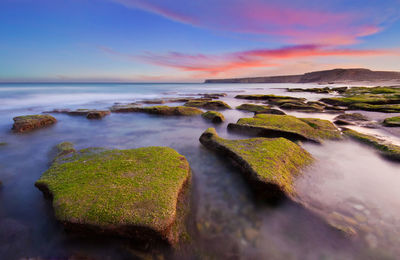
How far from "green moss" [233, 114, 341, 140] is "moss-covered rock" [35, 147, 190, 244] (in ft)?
19.3

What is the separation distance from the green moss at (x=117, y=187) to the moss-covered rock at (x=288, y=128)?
533cm

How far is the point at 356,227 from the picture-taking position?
3.68m

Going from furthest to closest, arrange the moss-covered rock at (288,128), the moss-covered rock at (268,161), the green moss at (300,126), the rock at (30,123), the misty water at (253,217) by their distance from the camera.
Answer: the rock at (30,123) < the green moss at (300,126) < the moss-covered rock at (288,128) < the moss-covered rock at (268,161) < the misty water at (253,217)

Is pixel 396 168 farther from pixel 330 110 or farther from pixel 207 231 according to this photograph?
pixel 330 110

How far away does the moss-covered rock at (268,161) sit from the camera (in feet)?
14.9

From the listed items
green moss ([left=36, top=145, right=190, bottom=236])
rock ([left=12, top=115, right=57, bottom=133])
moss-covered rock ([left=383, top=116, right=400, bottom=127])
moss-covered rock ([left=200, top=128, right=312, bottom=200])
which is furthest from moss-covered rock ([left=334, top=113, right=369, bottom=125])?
rock ([left=12, top=115, right=57, bottom=133])

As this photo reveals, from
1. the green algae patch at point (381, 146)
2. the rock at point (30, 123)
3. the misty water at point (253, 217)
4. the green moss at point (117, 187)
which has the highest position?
the rock at point (30, 123)

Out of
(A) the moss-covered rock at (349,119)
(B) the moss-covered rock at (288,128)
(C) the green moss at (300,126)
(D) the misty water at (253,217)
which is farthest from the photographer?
(A) the moss-covered rock at (349,119)

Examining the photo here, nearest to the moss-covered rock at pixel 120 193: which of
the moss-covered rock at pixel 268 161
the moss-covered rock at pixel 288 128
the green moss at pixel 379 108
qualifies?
the moss-covered rock at pixel 268 161

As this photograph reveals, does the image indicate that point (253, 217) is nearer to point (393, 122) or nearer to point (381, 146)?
point (381, 146)

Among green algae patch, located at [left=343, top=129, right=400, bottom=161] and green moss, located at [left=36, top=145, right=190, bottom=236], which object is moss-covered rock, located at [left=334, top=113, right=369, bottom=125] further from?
green moss, located at [left=36, top=145, right=190, bottom=236]

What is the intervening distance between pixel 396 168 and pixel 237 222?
611 centimetres

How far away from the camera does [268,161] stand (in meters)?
5.33

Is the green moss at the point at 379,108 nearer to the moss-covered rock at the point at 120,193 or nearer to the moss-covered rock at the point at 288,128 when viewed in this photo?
the moss-covered rock at the point at 288,128
